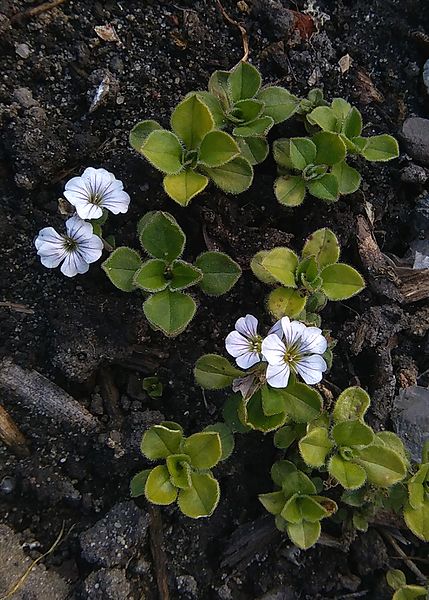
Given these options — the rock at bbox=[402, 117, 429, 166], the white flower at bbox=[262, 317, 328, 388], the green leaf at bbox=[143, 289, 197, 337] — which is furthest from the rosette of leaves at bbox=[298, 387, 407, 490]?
the rock at bbox=[402, 117, 429, 166]

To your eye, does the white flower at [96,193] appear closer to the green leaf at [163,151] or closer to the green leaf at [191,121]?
the green leaf at [163,151]

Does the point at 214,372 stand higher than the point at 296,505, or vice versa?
the point at 214,372

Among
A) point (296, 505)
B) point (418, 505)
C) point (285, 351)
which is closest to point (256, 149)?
point (285, 351)

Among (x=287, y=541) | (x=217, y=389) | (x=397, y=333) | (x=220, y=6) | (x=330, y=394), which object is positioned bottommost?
(x=287, y=541)

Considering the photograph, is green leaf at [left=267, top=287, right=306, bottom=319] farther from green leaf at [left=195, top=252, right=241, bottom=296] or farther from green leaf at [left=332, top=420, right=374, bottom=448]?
green leaf at [left=332, top=420, right=374, bottom=448]

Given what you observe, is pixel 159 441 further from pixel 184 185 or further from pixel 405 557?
pixel 405 557

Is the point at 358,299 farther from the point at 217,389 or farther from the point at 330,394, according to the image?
the point at 217,389

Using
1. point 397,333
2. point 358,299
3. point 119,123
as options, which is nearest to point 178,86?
point 119,123
